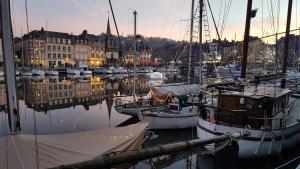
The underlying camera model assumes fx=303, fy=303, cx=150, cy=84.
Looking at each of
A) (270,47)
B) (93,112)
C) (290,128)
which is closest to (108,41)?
(270,47)

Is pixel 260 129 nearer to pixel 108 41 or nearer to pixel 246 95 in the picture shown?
pixel 246 95

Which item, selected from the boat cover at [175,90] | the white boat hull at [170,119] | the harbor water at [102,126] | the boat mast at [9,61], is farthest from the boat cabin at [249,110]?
the boat cover at [175,90]

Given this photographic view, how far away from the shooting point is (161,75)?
87125 millimetres

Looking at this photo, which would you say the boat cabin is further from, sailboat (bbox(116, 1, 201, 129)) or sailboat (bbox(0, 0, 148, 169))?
sailboat (bbox(0, 0, 148, 169))

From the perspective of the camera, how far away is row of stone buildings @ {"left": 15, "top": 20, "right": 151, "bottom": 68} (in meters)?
116

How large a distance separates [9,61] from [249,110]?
33.3 feet

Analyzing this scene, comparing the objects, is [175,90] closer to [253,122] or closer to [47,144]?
[253,122]

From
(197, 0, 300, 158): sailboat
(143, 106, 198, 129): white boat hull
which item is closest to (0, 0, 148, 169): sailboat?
(197, 0, 300, 158): sailboat

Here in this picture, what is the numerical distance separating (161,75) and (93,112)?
58.9 metres

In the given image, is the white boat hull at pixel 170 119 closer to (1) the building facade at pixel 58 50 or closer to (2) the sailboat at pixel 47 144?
(2) the sailboat at pixel 47 144

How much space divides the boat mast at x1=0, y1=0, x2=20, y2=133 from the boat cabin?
Result: 9.29 m

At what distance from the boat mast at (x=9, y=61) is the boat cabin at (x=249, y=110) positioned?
9286mm

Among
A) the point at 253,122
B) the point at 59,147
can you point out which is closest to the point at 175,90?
the point at 253,122

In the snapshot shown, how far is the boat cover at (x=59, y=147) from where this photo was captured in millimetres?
6049
